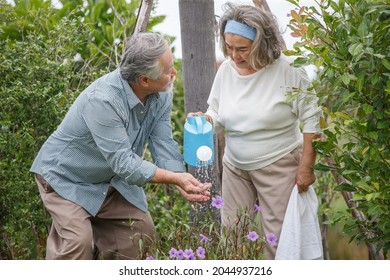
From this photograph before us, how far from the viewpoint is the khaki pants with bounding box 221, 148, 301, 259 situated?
165 inches

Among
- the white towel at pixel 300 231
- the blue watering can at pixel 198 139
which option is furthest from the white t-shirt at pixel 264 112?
the white towel at pixel 300 231

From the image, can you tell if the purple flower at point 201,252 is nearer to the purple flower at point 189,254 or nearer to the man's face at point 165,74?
the purple flower at point 189,254

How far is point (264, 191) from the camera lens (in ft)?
13.9

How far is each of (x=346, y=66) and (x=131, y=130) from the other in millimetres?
1089

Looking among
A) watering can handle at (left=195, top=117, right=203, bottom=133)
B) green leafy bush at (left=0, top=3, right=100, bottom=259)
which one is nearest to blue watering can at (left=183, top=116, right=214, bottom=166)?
watering can handle at (left=195, top=117, right=203, bottom=133)

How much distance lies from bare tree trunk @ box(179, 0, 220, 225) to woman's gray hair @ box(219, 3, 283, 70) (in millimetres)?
487

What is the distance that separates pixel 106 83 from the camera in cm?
396

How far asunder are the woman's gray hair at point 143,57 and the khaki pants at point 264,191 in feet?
2.48

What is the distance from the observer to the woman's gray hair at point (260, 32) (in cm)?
398

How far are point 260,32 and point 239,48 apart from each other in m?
0.13

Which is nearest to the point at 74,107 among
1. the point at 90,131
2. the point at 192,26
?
the point at 90,131

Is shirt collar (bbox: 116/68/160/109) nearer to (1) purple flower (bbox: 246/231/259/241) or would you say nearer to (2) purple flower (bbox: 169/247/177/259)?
(2) purple flower (bbox: 169/247/177/259)

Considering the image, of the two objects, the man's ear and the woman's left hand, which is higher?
the man's ear

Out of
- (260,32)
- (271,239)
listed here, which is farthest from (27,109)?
(271,239)
